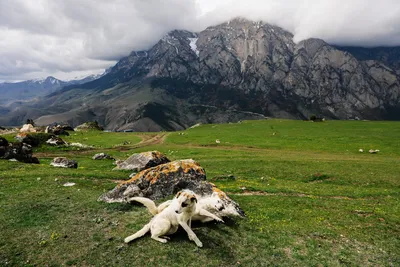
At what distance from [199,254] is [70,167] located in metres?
32.7

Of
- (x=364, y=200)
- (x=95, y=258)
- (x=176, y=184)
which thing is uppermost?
(x=176, y=184)

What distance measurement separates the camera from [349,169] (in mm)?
42812

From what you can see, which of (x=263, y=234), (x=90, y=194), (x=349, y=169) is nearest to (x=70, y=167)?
(x=90, y=194)

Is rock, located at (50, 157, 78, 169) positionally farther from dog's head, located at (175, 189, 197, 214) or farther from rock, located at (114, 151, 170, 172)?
dog's head, located at (175, 189, 197, 214)

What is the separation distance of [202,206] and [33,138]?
62.3 meters

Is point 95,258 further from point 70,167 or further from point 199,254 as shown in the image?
point 70,167

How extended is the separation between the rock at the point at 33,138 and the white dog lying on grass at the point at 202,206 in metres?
57.1

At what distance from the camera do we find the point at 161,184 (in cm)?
2169

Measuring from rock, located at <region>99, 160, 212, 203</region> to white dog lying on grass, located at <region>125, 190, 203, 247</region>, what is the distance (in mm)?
5967

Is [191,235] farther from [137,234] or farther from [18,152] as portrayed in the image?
[18,152]

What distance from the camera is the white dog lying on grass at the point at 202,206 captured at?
51.4 feet

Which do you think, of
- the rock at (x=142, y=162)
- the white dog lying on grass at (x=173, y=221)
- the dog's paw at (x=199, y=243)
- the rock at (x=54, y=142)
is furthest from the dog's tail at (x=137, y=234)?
the rock at (x=54, y=142)

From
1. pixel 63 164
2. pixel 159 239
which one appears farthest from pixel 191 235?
pixel 63 164

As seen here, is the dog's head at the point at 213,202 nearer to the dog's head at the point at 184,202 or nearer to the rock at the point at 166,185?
the rock at the point at 166,185
